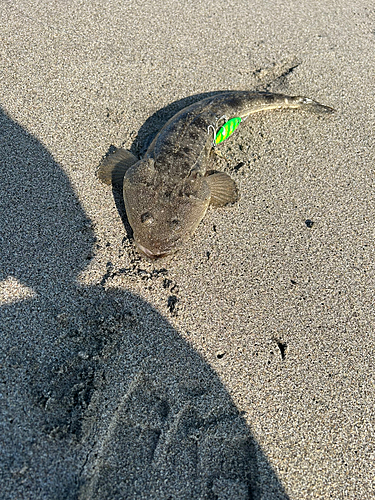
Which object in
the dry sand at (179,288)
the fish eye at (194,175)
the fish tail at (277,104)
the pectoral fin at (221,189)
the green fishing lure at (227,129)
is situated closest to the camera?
the dry sand at (179,288)

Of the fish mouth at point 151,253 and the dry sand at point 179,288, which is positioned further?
the fish mouth at point 151,253

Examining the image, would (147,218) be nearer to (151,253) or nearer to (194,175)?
(151,253)

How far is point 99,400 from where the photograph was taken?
2.47 m

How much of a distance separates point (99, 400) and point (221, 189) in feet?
6.28

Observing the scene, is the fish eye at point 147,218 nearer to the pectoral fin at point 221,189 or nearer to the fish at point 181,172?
the fish at point 181,172

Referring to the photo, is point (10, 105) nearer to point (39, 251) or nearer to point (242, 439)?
point (39, 251)

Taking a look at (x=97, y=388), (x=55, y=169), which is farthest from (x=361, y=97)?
(x=97, y=388)

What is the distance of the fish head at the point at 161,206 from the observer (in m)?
3.01

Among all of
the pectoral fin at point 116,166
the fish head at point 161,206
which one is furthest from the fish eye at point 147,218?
the pectoral fin at point 116,166

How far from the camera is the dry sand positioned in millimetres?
2379

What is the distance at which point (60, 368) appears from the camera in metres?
2.53

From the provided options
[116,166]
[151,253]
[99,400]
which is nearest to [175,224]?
[151,253]

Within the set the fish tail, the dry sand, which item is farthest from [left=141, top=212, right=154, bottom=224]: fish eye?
the fish tail

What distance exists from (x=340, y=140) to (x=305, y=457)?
2.93m
